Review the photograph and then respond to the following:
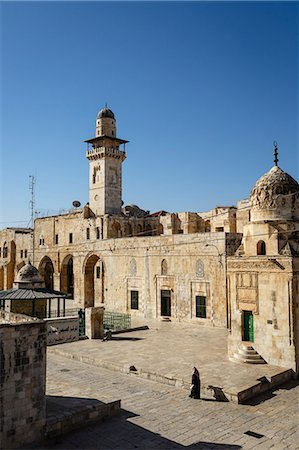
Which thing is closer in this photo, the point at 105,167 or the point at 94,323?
the point at 94,323

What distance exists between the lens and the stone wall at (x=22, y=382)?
7609mm

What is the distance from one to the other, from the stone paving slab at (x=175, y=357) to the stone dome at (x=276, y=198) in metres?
5.12

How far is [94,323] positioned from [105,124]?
25.2 meters

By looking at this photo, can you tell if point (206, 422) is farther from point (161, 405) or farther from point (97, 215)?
point (97, 215)

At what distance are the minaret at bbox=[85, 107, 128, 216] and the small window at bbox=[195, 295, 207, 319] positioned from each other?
17.2 m

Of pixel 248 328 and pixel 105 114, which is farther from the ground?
pixel 105 114

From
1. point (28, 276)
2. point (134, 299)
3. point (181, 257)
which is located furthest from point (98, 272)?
point (28, 276)

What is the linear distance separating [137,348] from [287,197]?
8.26m

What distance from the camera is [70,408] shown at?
30.4 ft

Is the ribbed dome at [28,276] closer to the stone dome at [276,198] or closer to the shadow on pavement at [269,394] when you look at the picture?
the stone dome at [276,198]

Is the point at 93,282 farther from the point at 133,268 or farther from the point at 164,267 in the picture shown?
the point at 164,267

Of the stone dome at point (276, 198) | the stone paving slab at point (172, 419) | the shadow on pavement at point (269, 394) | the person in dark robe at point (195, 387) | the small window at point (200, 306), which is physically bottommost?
the shadow on pavement at point (269, 394)

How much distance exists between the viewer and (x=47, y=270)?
140ft

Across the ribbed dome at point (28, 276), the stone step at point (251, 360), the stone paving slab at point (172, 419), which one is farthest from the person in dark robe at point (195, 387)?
the ribbed dome at point (28, 276)
